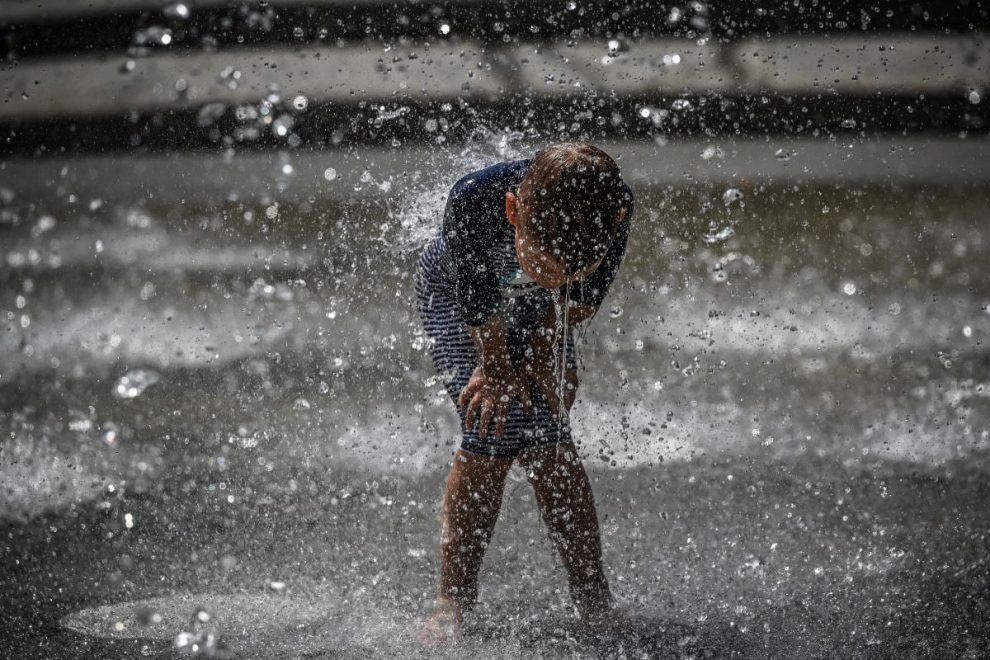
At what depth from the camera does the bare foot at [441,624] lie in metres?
1.66

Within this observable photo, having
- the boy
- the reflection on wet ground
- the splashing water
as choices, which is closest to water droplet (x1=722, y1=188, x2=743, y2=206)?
the reflection on wet ground

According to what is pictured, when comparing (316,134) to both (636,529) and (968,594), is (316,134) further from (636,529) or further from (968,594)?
(968,594)

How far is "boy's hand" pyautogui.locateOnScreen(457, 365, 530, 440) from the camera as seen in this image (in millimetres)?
1712

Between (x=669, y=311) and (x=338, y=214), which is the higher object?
(x=338, y=214)

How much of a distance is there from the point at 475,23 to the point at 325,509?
1.95 meters

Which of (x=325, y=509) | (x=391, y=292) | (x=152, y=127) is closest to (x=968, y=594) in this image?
(x=325, y=509)

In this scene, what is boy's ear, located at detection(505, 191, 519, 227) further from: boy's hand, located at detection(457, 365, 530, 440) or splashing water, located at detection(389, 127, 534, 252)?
splashing water, located at detection(389, 127, 534, 252)

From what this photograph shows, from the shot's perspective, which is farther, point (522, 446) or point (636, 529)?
point (636, 529)

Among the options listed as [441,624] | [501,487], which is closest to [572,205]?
[501,487]

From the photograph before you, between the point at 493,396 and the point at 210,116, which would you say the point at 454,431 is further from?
the point at 210,116

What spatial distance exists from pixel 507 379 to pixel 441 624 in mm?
413

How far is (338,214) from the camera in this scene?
3.60 m

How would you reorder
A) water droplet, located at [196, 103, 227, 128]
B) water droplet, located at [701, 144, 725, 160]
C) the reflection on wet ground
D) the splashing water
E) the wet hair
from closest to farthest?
the wet hair
the reflection on wet ground
the splashing water
water droplet, located at [701, 144, 725, 160]
water droplet, located at [196, 103, 227, 128]

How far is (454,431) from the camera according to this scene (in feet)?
10.2
